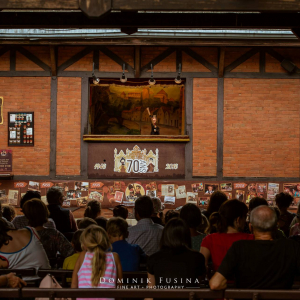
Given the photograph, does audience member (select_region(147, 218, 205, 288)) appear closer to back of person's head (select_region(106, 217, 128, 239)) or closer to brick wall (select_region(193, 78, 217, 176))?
back of person's head (select_region(106, 217, 128, 239))

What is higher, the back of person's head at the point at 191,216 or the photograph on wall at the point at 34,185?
the photograph on wall at the point at 34,185

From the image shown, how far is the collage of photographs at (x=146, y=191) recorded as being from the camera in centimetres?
1077

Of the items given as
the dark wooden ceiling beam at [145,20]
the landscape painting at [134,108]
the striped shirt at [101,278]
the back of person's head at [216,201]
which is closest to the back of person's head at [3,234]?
the striped shirt at [101,278]

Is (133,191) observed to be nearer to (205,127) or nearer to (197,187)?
(197,187)

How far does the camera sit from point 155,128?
11.7m

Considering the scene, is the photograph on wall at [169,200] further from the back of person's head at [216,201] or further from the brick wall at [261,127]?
the back of person's head at [216,201]

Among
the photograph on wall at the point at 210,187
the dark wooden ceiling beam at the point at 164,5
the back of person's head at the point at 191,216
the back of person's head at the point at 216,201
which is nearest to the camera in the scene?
the back of person's head at the point at 191,216

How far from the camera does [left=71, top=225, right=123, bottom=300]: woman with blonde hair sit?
3.45 m

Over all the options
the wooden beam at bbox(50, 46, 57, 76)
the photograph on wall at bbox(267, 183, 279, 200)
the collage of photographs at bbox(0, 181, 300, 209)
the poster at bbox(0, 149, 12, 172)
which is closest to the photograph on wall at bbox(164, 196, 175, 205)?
the collage of photographs at bbox(0, 181, 300, 209)

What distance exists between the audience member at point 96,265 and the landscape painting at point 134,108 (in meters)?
8.67

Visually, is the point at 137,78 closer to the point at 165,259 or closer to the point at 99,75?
the point at 99,75

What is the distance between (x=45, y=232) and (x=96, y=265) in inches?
62.1

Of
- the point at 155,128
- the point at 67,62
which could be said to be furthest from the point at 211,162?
the point at 67,62

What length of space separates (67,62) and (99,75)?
89 cm
